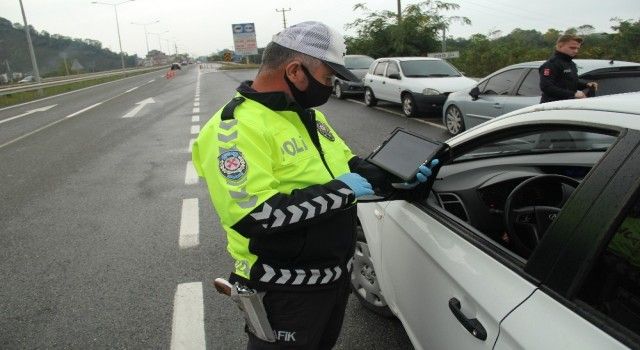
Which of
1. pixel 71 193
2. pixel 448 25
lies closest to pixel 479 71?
pixel 448 25

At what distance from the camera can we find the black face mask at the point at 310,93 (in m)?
1.67

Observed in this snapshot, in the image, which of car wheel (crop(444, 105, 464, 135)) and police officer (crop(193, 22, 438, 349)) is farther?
car wheel (crop(444, 105, 464, 135))

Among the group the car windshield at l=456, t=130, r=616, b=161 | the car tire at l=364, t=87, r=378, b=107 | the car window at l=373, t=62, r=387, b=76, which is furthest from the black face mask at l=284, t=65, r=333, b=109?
the car tire at l=364, t=87, r=378, b=107

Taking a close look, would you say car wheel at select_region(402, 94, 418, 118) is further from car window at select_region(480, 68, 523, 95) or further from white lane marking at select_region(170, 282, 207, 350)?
white lane marking at select_region(170, 282, 207, 350)

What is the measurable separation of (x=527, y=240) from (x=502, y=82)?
6.12 meters

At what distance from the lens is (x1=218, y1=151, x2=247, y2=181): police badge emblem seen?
143 cm

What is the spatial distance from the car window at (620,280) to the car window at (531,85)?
589 centimetres

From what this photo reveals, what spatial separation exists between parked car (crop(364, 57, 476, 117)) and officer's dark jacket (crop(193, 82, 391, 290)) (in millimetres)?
9034

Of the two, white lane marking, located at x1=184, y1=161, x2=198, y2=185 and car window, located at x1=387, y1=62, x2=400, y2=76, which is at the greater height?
car window, located at x1=387, y1=62, x2=400, y2=76

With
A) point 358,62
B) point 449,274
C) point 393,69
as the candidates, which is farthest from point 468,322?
point 358,62

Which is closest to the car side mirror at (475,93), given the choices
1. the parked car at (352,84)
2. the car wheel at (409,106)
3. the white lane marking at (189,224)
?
the car wheel at (409,106)

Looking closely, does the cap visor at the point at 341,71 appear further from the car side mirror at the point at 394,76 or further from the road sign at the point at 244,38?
the road sign at the point at 244,38

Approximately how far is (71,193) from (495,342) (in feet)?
19.0

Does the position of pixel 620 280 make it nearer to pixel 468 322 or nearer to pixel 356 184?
pixel 468 322
